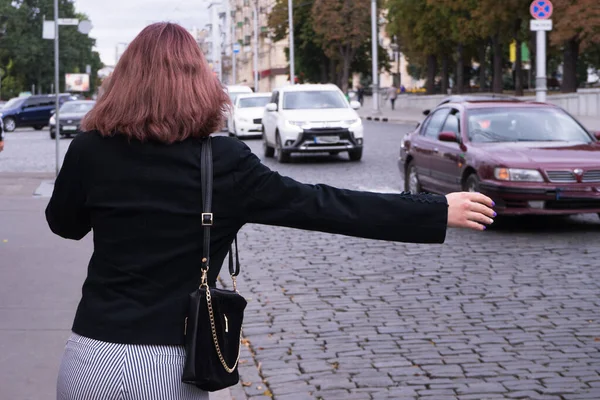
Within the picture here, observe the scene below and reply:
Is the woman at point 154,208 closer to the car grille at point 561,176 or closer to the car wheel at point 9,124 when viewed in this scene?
the car grille at point 561,176

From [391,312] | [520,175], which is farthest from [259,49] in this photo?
[391,312]

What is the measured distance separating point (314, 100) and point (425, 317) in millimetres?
17627

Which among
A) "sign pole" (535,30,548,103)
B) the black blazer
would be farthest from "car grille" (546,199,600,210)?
"sign pole" (535,30,548,103)

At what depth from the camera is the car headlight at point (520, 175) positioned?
11.8 metres

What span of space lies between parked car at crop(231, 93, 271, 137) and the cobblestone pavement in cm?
2352

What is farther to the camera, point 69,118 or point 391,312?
point 69,118

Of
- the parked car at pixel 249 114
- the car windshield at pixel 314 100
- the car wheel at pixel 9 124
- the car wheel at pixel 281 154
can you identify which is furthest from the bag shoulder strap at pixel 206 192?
the car wheel at pixel 9 124

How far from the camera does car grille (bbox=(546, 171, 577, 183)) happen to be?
1180 centimetres

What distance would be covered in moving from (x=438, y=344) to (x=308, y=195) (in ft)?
13.7

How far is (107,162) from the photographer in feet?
9.25

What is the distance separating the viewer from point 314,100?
987 inches

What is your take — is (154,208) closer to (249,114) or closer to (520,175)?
(520,175)

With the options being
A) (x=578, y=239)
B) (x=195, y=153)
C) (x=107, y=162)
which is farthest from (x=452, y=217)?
(x=578, y=239)

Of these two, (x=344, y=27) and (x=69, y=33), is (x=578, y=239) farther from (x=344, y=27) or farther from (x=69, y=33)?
(x=69, y=33)
